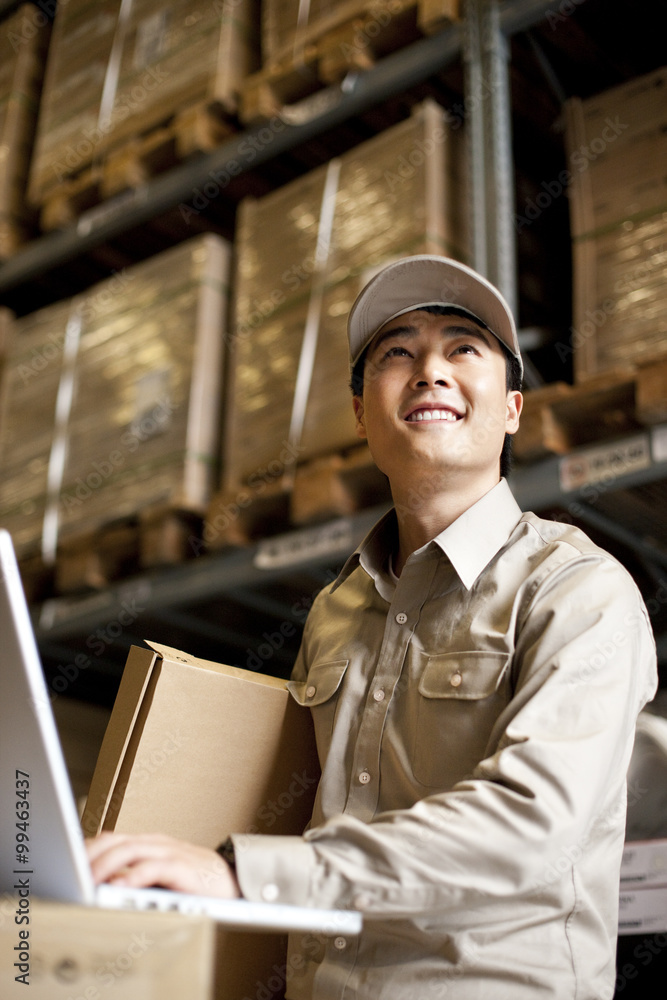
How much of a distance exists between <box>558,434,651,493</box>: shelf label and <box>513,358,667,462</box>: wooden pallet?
6cm

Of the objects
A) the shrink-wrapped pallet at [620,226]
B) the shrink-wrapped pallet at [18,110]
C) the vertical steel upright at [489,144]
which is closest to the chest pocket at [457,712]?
the shrink-wrapped pallet at [620,226]

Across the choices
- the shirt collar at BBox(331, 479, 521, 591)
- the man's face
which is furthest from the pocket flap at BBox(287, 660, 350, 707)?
the man's face

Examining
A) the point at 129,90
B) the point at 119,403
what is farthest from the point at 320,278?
the point at 129,90

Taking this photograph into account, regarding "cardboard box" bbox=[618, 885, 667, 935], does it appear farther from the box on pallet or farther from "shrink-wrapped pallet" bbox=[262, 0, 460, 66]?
"shrink-wrapped pallet" bbox=[262, 0, 460, 66]

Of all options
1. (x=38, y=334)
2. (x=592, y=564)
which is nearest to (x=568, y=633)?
(x=592, y=564)

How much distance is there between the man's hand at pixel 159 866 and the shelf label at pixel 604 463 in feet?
6.49

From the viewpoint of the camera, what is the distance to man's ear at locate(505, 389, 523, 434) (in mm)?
A: 2174

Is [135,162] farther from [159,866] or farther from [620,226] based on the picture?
[159,866]

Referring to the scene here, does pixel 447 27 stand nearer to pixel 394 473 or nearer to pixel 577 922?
pixel 394 473

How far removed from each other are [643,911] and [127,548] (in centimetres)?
256

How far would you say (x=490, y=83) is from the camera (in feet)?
11.6

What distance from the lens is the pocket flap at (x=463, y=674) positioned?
1631mm

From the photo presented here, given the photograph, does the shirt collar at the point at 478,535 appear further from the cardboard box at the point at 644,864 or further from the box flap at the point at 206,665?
the cardboard box at the point at 644,864

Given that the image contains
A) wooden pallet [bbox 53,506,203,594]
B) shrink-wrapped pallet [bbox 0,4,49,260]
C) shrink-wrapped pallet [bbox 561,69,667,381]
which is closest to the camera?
shrink-wrapped pallet [bbox 561,69,667,381]
